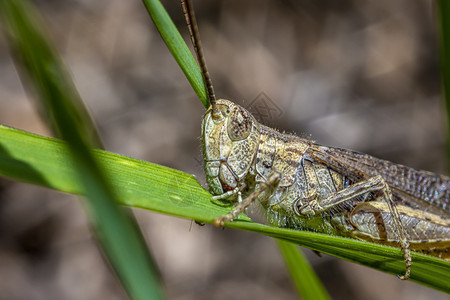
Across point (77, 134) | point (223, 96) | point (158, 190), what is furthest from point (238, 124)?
point (223, 96)

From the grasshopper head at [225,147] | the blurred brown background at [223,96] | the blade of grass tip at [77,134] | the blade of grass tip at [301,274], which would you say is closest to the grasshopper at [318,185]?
the grasshopper head at [225,147]

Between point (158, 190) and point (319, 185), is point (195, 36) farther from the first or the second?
point (319, 185)

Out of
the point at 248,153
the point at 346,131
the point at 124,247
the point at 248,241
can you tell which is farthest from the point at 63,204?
the point at 124,247

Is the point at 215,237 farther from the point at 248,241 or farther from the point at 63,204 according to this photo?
the point at 63,204

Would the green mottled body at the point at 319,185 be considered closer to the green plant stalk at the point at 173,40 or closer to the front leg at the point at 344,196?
the front leg at the point at 344,196

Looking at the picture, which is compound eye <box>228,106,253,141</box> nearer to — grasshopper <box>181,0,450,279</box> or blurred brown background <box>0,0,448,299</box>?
grasshopper <box>181,0,450,279</box>

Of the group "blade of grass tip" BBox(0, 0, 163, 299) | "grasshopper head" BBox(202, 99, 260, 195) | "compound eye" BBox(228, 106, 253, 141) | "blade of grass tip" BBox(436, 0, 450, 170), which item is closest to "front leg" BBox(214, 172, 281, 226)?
"grasshopper head" BBox(202, 99, 260, 195)
